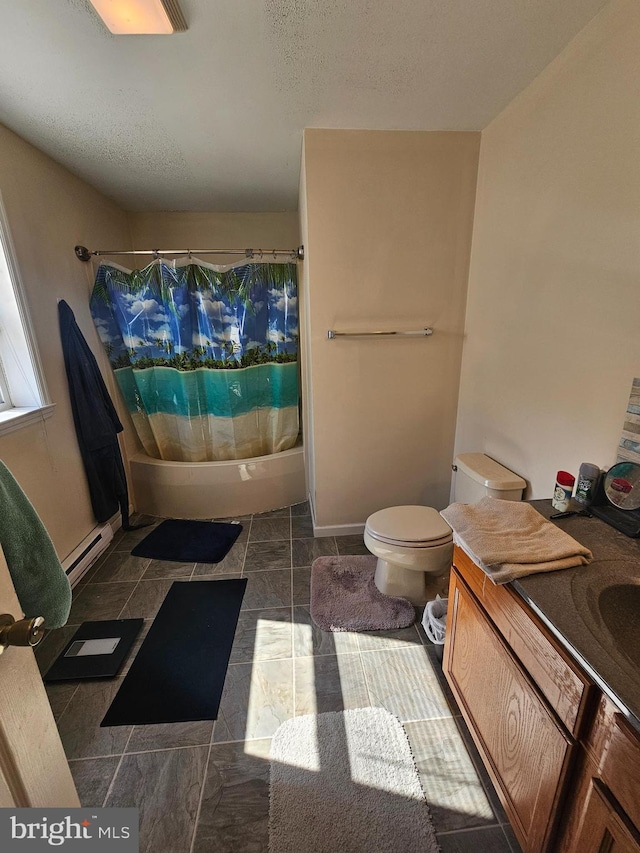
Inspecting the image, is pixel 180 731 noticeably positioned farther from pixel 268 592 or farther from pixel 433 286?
pixel 433 286

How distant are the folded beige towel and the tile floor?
2.72 feet

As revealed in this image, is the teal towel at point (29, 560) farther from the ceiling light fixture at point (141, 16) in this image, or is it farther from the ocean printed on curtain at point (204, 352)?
the ocean printed on curtain at point (204, 352)

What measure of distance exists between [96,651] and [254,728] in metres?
0.87

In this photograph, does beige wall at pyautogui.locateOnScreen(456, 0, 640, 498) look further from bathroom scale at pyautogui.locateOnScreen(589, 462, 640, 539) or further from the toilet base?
the toilet base

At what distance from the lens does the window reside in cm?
173

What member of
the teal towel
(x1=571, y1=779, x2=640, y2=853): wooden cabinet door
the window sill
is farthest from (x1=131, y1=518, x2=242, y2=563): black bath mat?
(x1=571, y1=779, x2=640, y2=853): wooden cabinet door

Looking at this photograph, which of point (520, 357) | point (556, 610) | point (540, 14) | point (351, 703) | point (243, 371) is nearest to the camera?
point (556, 610)

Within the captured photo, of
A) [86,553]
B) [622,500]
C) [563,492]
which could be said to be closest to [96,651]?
[86,553]

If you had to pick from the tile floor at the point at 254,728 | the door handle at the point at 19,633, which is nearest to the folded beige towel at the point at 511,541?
the tile floor at the point at 254,728

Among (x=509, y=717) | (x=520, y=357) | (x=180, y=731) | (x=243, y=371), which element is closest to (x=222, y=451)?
(x=243, y=371)

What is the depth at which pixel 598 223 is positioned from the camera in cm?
117

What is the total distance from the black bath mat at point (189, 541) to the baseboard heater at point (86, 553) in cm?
21

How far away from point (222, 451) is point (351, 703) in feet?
6.30

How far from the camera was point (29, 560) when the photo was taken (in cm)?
80
